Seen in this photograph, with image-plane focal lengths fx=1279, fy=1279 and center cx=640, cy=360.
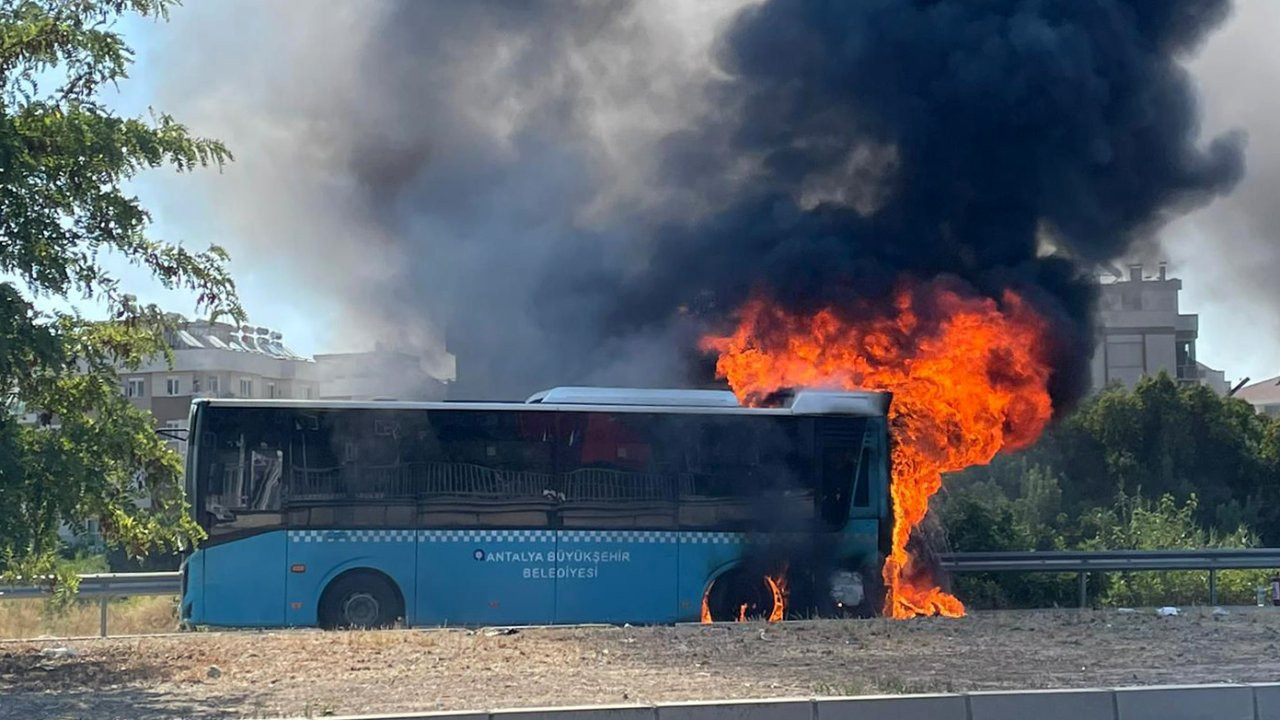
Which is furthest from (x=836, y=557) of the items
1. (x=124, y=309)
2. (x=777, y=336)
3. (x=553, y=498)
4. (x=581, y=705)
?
(x=124, y=309)

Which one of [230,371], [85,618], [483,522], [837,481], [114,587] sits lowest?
[85,618]

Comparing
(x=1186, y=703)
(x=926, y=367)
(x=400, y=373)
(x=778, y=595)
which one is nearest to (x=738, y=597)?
(x=778, y=595)

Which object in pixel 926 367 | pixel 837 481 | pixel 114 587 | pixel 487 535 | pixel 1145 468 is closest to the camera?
pixel 487 535

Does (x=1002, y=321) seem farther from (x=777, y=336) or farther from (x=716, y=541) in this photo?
(x=716, y=541)

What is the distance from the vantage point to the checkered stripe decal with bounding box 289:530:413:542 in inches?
576

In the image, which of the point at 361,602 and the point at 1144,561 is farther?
the point at 1144,561

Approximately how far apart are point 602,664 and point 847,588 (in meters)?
5.43

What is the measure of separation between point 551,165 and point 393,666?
46.2 feet

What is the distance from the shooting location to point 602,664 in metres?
10.6

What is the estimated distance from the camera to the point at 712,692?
9.08 metres

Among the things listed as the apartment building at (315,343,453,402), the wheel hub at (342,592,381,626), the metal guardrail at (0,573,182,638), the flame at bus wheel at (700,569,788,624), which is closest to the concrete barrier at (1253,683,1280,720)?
the flame at bus wheel at (700,569,788,624)

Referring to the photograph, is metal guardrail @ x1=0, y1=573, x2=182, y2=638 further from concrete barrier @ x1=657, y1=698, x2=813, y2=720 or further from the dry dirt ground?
concrete barrier @ x1=657, y1=698, x2=813, y2=720

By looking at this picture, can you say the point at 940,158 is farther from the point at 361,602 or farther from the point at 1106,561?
the point at 361,602

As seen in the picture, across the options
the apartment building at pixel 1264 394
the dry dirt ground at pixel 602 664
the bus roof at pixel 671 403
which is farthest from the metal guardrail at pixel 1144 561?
the apartment building at pixel 1264 394
